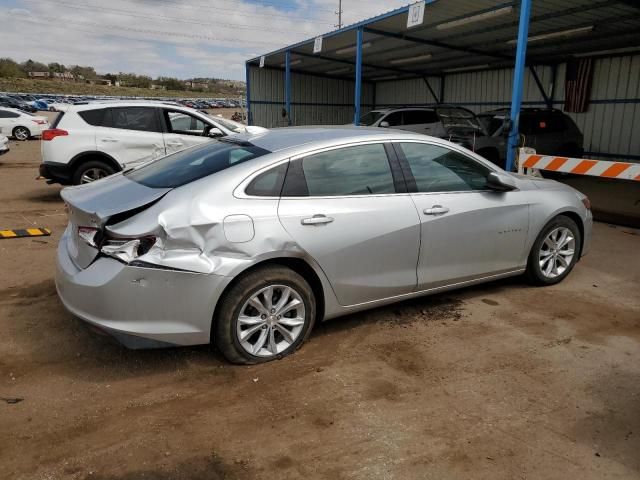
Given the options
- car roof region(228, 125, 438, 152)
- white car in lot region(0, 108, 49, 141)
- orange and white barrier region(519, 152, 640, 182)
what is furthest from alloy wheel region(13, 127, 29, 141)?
car roof region(228, 125, 438, 152)

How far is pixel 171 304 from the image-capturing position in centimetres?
293

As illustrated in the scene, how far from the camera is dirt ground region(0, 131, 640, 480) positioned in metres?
2.38

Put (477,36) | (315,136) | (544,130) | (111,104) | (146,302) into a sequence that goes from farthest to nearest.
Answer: (477,36) → (544,130) → (111,104) → (315,136) → (146,302)

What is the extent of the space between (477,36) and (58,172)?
1058 cm

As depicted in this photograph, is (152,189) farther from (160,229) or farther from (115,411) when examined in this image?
(115,411)

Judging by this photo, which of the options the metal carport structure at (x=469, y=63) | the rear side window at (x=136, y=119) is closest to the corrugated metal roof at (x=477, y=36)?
the metal carport structure at (x=469, y=63)

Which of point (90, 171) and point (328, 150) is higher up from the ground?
point (328, 150)

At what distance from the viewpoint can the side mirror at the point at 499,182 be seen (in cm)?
414

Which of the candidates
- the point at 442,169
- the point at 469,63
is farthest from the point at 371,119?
the point at 442,169

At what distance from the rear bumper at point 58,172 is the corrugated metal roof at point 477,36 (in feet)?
24.4

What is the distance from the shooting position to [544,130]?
12.1 metres

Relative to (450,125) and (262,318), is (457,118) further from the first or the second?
(262,318)

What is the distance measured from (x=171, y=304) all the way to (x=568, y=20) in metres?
11.5

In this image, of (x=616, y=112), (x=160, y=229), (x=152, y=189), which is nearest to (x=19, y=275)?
(x=152, y=189)
